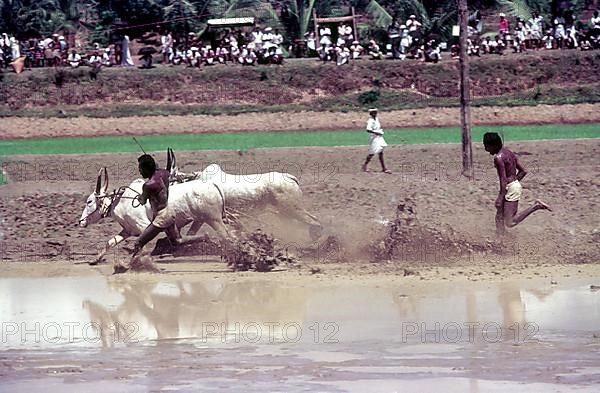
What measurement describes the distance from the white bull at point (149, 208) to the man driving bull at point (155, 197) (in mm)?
360

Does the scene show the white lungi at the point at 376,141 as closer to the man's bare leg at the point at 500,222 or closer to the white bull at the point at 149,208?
the white bull at the point at 149,208

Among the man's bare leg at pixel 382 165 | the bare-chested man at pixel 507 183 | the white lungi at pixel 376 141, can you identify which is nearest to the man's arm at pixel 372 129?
the white lungi at pixel 376 141

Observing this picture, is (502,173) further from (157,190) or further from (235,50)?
(235,50)

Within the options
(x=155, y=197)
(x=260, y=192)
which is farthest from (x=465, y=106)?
(x=155, y=197)

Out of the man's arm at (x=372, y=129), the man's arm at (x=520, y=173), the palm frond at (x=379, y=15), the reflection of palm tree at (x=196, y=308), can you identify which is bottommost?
the reflection of palm tree at (x=196, y=308)

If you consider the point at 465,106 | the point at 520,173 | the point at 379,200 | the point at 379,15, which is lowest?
the point at 379,200

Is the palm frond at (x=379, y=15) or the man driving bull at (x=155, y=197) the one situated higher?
the palm frond at (x=379, y=15)

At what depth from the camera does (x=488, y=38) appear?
46.0 m

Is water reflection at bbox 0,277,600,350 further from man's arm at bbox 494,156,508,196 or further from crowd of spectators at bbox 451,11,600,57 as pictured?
crowd of spectators at bbox 451,11,600,57

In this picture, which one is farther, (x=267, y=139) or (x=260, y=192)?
(x=267, y=139)

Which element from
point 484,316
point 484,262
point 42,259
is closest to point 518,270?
point 484,262

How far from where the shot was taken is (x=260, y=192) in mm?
17016

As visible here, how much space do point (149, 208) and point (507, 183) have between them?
4.86 meters

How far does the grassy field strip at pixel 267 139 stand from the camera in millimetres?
31406
